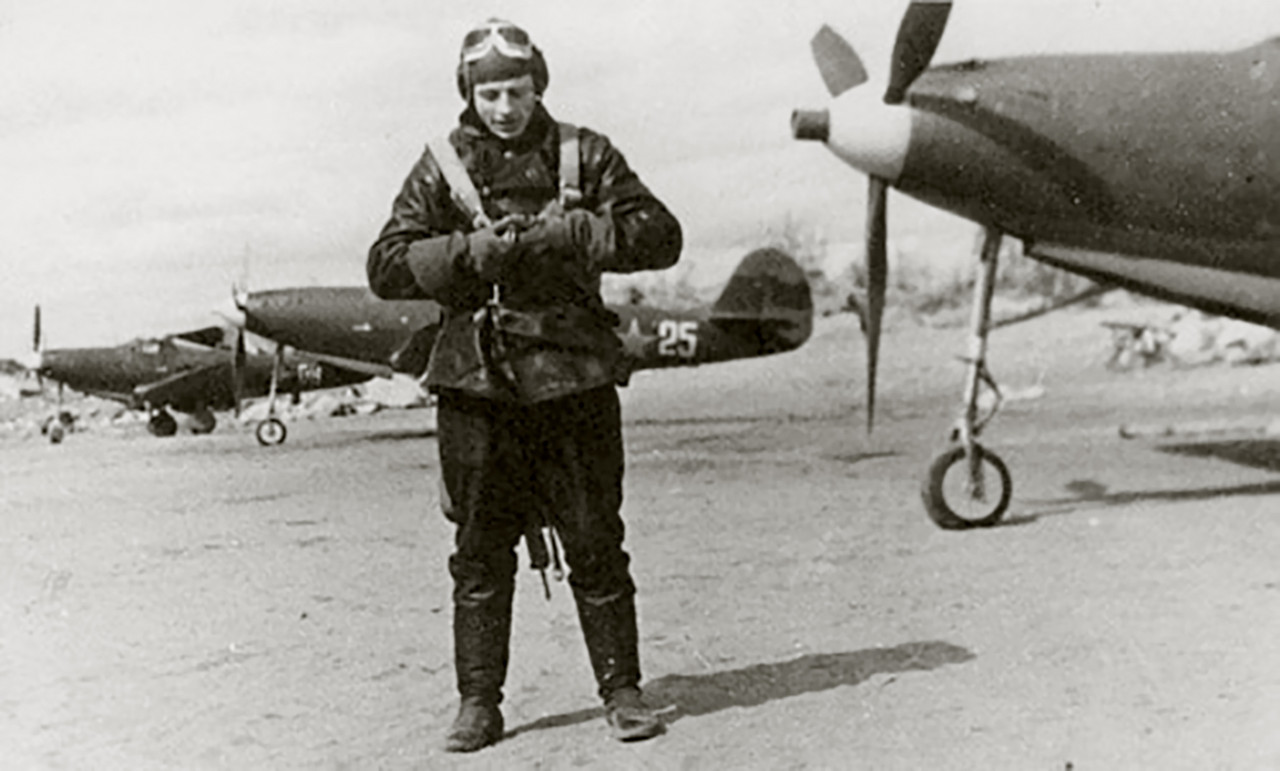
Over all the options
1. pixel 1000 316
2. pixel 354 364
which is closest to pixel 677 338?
pixel 354 364

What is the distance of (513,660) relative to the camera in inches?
173

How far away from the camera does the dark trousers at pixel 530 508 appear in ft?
11.3

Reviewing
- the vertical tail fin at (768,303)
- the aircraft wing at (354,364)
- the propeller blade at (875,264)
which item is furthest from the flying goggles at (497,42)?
the aircraft wing at (354,364)

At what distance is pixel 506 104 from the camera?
3.31m

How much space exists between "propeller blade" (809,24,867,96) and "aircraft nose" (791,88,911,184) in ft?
1.24

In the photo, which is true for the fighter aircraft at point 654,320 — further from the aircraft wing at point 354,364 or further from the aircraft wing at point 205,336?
the aircraft wing at point 205,336

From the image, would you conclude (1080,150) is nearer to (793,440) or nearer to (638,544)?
(638,544)

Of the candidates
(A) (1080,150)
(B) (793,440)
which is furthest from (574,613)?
(B) (793,440)

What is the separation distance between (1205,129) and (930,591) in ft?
10.8

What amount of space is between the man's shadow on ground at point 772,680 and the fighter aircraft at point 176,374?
1812cm

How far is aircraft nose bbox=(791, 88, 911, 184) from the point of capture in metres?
6.88

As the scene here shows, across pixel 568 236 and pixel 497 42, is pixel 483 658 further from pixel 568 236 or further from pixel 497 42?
pixel 497 42

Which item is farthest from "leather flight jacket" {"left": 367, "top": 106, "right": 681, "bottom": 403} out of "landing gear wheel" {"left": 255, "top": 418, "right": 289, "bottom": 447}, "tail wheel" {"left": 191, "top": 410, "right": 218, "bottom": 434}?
"tail wheel" {"left": 191, "top": 410, "right": 218, "bottom": 434}

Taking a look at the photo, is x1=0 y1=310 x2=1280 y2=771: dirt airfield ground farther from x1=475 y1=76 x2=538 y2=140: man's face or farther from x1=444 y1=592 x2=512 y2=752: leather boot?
x1=475 y1=76 x2=538 y2=140: man's face
